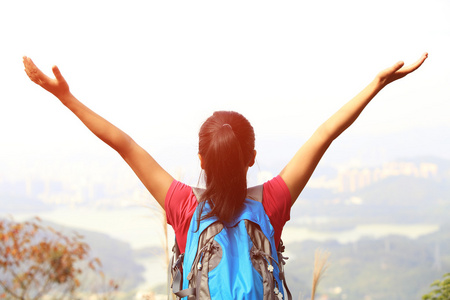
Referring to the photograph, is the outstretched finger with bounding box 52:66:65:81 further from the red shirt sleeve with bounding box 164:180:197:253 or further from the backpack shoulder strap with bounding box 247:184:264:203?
the backpack shoulder strap with bounding box 247:184:264:203

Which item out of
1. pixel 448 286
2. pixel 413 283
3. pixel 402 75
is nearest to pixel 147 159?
pixel 402 75

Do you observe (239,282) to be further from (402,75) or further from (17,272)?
(17,272)

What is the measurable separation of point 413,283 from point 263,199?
7757mm

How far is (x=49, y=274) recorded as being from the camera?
4172mm

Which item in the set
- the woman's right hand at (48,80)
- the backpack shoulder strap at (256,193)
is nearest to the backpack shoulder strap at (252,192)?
the backpack shoulder strap at (256,193)

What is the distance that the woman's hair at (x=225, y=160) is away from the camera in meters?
1.22

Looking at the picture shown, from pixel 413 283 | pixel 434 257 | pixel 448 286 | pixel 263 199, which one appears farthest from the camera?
pixel 434 257

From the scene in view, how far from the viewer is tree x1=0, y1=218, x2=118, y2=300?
162 inches

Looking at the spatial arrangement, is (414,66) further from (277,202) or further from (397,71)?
(277,202)

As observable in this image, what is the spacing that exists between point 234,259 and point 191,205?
177 millimetres

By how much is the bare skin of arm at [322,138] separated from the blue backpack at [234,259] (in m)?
0.11

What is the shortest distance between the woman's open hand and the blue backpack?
46cm

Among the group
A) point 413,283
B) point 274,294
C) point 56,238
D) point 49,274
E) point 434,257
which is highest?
point 434,257

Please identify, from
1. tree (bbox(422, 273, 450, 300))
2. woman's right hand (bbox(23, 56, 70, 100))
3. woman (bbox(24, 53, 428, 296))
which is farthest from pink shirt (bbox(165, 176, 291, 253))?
tree (bbox(422, 273, 450, 300))
